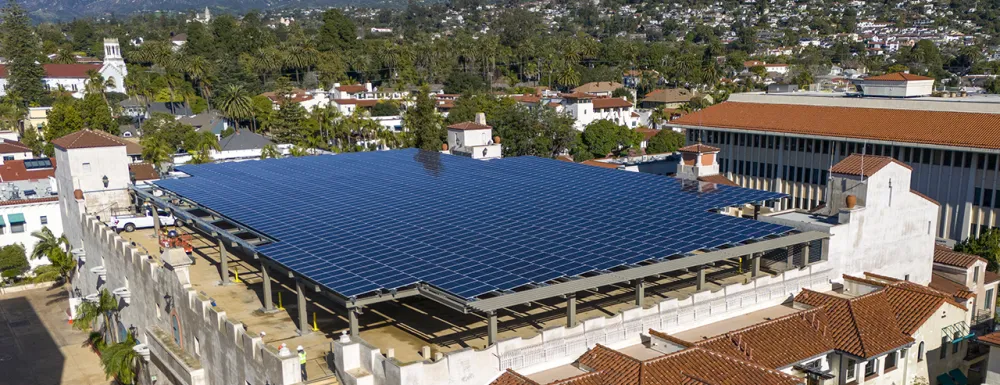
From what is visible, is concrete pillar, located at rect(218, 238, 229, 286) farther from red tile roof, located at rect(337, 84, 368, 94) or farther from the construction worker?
red tile roof, located at rect(337, 84, 368, 94)

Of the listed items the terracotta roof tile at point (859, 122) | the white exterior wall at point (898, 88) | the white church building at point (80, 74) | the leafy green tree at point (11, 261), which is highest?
the white church building at point (80, 74)

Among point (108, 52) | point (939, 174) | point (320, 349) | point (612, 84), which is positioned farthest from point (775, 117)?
point (108, 52)

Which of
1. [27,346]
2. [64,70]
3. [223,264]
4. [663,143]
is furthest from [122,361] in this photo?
[64,70]

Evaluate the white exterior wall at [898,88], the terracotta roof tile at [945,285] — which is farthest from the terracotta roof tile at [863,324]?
the white exterior wall at [898,88]

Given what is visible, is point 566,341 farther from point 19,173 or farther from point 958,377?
point 19,173

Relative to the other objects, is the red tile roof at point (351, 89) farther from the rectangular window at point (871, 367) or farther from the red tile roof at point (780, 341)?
the rectangular window at point (871, 367)

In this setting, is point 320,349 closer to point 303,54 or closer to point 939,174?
point 939,174

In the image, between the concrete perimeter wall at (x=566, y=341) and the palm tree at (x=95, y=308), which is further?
the palm tree at (x=95, y=308)
